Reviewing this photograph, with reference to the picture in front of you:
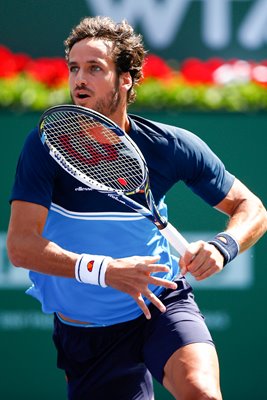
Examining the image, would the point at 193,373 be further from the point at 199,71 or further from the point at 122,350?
the point at 199,71

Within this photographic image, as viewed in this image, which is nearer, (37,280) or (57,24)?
(37,280)

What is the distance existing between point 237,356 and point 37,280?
247 cm

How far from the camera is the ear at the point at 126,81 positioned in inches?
184

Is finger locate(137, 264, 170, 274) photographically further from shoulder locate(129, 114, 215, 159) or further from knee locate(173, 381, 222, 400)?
shoulder locate(129, 114, 215, 159)

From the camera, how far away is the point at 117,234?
14.6 ft

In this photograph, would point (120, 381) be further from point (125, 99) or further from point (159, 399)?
point (159, 399)

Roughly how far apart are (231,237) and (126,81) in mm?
961

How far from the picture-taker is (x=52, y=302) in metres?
4.57

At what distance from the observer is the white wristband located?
3.90 metres

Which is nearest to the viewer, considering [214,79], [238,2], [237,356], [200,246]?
[200,246]

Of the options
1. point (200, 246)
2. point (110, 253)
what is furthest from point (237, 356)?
point (200, 246)

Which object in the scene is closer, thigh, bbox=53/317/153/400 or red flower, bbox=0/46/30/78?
thigh, bbox=53/317/153/400

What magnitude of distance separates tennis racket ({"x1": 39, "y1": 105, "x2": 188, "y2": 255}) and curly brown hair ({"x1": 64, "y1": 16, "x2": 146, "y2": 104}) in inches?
17.1

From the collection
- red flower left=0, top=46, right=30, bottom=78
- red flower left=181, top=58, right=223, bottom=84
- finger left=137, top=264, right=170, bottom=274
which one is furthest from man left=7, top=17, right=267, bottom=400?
red flower left=0, top=46, right=30, bottom=78
